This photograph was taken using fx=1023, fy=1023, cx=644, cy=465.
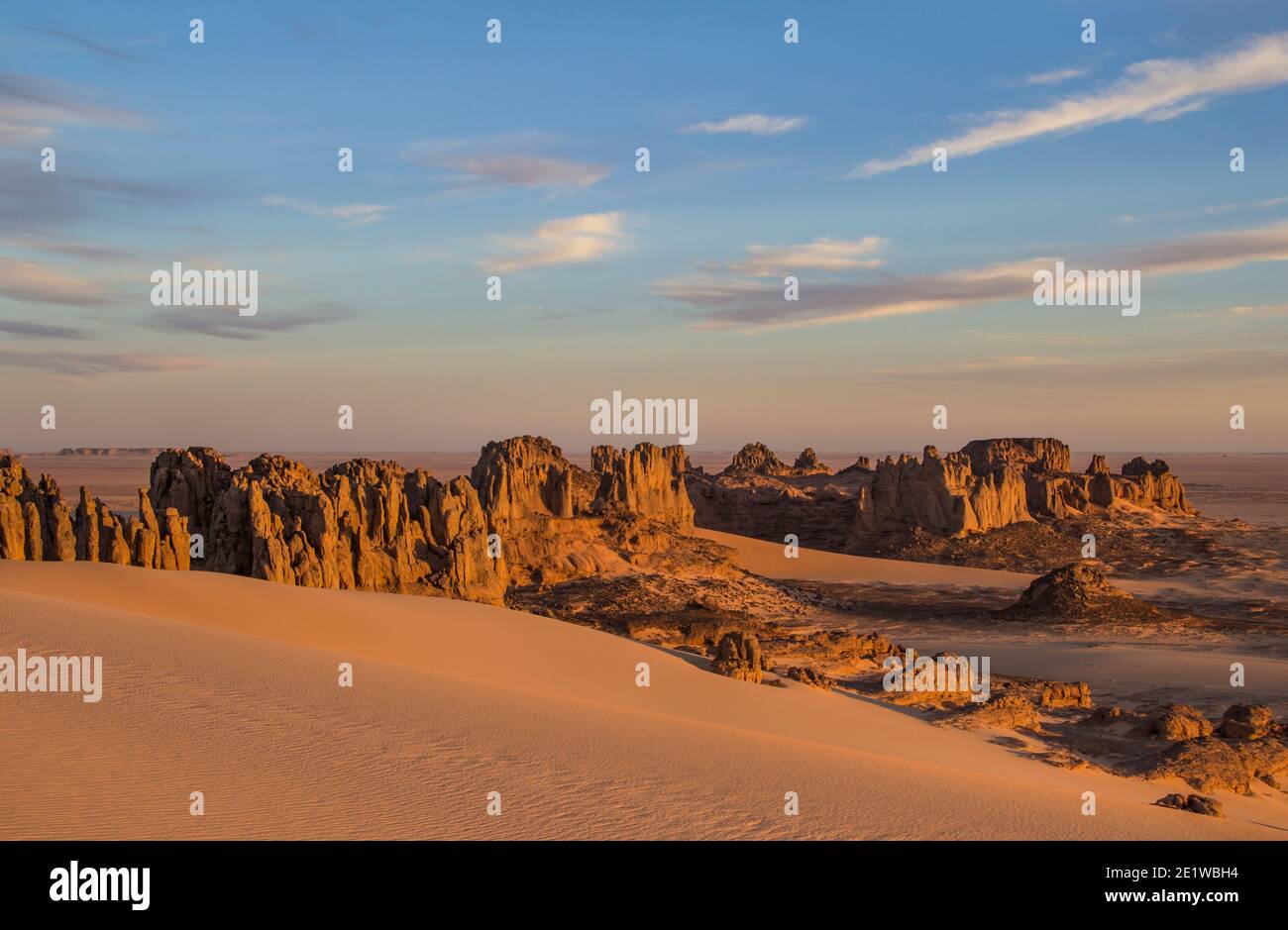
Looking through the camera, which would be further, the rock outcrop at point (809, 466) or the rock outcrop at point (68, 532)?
the rock outcrop at point (809, 466)

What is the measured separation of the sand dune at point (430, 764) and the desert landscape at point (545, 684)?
0.19ft

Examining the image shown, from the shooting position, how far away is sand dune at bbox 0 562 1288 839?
9281mm

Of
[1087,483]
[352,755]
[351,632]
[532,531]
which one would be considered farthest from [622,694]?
[1087,483]

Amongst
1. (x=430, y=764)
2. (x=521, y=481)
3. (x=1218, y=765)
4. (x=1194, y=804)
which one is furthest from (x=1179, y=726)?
(x=521, y=481)

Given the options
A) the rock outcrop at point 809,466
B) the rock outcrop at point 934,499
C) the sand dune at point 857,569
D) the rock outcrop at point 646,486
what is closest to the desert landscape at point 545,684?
the sand dune at point 857,569

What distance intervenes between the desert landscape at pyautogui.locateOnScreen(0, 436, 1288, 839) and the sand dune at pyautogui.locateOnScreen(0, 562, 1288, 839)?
58mm

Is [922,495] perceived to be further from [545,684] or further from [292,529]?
[545,684]

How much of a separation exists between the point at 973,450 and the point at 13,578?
105354mm

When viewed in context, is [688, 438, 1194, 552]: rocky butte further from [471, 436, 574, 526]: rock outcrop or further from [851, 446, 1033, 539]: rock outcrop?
[471, 436, 574, 526]: rock outcrop

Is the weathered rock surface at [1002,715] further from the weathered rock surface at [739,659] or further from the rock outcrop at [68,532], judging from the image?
the rock outcrop at [68,532]

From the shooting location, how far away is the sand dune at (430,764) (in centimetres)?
928

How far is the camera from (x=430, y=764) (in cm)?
1116

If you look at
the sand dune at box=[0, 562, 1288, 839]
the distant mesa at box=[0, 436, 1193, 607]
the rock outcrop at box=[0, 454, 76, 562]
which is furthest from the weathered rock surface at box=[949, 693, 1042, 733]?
the rock outcrop at box=[0, 454, 76, 562]
